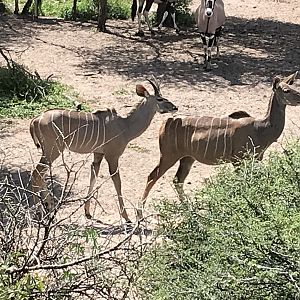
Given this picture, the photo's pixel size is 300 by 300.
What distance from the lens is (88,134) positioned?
6.82 m

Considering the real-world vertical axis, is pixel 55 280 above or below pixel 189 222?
Answer: below

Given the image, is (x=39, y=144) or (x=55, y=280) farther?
(x=39, y=144)

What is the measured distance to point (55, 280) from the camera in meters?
4.16

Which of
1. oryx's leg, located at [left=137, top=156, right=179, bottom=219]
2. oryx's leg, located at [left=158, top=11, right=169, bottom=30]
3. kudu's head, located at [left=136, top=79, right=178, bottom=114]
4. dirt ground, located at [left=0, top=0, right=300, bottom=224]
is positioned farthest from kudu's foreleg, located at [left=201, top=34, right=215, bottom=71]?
oryx's leg, located at [left=137, top=156, right=179, bottom=219]

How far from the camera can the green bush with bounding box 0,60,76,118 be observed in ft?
33.0

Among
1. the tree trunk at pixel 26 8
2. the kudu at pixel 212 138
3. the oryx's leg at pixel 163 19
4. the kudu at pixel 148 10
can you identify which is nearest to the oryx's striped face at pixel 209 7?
the kudu at pixel 148 10

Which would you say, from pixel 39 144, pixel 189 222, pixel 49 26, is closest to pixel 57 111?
pixel 39 144

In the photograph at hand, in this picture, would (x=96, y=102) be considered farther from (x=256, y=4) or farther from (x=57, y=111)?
(x=256, y=4)

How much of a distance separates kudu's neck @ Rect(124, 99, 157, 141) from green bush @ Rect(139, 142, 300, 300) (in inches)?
89.8

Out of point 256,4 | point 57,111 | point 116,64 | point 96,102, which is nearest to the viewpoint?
point 57,111

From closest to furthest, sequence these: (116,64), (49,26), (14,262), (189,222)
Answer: (14,262), (189,222), (116,64), (49,26)

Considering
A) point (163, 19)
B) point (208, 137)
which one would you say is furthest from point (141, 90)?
point (163, 19)

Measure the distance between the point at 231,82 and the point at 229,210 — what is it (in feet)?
25.8

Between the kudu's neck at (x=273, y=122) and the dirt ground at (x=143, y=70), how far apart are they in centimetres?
48
